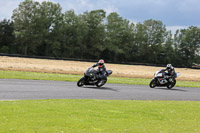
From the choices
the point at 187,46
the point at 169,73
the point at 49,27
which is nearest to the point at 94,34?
the point at 49,27

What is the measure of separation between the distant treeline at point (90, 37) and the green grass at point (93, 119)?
182 feet

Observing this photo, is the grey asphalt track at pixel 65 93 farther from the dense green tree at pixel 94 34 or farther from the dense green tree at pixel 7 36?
the dense green tree at pixel 94 34

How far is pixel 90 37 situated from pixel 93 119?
7006cm

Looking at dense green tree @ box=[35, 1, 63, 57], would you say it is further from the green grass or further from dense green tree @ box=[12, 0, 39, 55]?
the green grass

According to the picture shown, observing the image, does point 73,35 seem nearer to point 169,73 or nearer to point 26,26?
point 26,26

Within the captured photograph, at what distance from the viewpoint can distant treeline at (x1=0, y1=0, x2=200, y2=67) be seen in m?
69.1

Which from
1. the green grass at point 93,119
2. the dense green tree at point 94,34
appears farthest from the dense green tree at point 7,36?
the green grass at point 93,119

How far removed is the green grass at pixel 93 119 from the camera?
23.9ft

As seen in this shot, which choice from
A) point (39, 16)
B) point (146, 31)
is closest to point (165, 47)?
point (146, 31)

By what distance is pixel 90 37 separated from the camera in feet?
256

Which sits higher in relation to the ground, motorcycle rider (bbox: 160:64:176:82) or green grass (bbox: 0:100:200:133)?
motorcycle rider (bbox: 160:64:176:82)

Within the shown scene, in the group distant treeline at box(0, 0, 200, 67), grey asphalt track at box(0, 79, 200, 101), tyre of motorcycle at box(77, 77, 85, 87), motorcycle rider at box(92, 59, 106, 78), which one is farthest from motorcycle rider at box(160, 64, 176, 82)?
distant treeline at box(0, 0, 200, 67)

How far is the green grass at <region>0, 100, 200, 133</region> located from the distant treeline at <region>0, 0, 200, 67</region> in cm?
5536

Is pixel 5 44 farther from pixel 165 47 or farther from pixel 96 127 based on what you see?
pixel 96 127
